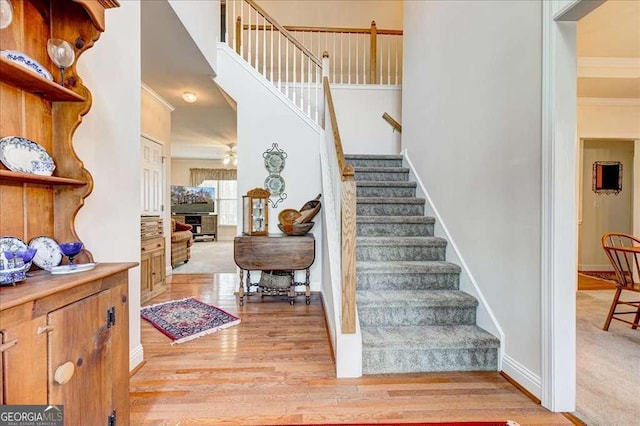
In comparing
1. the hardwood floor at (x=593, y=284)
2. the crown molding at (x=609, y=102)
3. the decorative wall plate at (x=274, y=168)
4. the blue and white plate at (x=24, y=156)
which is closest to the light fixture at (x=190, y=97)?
the decorative wall plate at (x=274, y=168)

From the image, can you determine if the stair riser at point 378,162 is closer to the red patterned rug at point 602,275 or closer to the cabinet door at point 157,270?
the cabinet door at point 157,270

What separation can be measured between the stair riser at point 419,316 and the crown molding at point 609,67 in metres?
3.28

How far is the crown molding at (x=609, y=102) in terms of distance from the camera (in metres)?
4.28

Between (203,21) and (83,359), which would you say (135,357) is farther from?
(203,21)

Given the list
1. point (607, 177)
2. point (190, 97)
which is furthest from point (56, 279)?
point (607, 177)

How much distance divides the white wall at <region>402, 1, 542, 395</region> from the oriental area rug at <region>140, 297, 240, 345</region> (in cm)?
221

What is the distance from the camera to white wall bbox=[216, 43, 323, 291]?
3746 millimetres

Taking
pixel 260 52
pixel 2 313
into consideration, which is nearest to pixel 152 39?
pixel 260 52

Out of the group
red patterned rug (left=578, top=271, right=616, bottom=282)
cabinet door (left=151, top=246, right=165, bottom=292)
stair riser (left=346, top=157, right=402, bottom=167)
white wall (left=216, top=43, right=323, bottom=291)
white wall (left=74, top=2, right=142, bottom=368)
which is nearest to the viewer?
white wall (left=74, top=2, right=142, bottom=368)

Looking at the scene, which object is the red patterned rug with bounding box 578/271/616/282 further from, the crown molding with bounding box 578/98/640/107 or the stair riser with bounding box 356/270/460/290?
the stair riser with bounding box 356/270/460/290

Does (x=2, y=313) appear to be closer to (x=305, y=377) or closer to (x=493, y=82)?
(x=305, y=377)

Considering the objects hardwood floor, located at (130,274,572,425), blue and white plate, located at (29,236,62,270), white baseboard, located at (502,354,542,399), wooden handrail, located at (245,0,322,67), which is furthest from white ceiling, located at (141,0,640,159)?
white baseboard, located at (502,354,542,399)

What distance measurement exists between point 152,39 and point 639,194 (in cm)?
667

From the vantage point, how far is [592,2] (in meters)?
1.44
